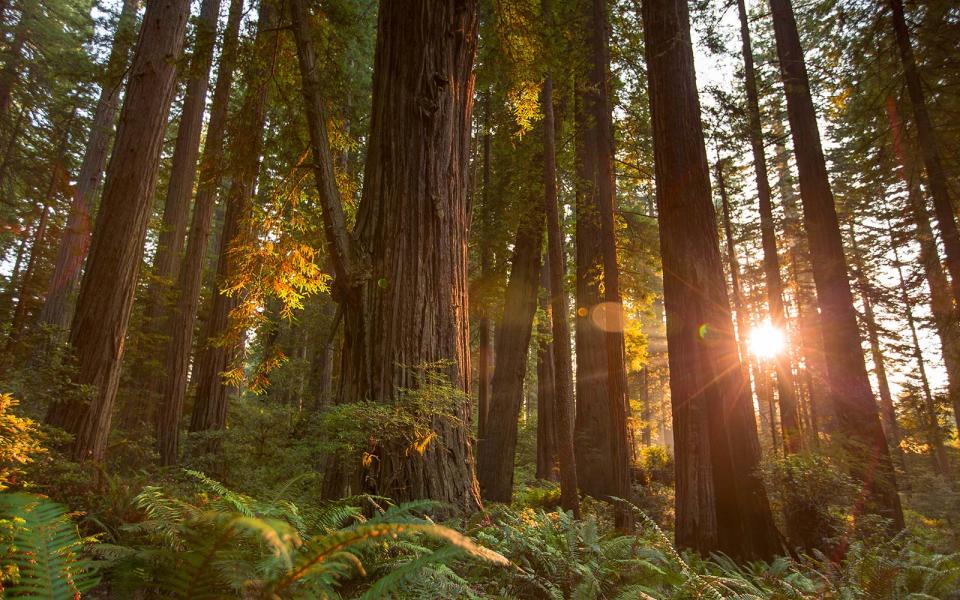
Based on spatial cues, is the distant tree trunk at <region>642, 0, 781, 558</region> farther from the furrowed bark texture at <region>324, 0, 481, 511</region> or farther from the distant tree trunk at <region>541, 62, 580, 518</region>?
the distant tree trunk at <region>541, 62, 580, 518</region>

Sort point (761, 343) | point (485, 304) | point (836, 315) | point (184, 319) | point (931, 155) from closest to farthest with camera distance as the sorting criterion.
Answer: point (836, 315) → point (931, 155) → point (184, 319) → point (485, 304) → point (761, 343)

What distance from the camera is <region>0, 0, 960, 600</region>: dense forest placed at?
2.37m

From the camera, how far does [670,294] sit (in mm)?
5055

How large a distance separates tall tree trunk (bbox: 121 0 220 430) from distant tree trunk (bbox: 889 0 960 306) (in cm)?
1425

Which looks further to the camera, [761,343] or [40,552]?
[761,343]

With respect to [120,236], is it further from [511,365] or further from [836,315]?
[836,315]

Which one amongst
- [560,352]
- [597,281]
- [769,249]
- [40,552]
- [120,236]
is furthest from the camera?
[769,249]

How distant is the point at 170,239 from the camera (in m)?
11.2

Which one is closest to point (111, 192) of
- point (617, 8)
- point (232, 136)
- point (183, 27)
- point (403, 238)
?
point (232, 136)

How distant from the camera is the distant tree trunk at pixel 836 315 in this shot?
701 centimetres

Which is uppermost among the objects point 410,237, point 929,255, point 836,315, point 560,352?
point 929,255

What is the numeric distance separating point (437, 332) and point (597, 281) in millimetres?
7548

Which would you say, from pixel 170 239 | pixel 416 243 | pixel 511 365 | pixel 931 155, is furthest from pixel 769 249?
pixel 170 239

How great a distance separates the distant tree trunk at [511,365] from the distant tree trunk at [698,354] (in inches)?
214
